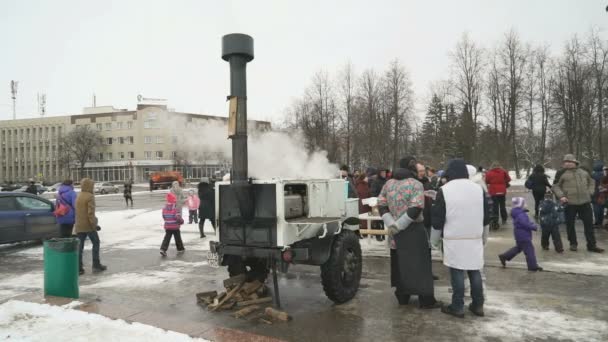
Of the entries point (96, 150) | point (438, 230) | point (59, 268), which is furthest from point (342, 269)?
point (96, 150)

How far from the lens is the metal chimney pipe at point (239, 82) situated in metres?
4.98

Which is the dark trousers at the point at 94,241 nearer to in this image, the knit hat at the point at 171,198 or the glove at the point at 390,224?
the knit hat at the point at 171,198

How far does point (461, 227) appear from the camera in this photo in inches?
171

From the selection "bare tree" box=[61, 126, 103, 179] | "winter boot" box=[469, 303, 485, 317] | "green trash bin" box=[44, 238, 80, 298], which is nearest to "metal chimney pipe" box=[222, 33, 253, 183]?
"green trash bin" box=[44, 238, 80, 298]

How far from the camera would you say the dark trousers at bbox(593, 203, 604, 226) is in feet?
34.0

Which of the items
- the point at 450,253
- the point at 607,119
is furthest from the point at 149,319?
the point at 607,119

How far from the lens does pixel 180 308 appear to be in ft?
16.8

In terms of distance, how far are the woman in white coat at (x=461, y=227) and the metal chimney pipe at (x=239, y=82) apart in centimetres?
242

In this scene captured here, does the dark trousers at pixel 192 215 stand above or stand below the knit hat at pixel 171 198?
below

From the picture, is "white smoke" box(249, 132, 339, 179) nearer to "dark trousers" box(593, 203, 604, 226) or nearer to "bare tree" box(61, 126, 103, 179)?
"dark trousers" box(593, 203, 604, 226)

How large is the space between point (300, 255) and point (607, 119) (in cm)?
3670

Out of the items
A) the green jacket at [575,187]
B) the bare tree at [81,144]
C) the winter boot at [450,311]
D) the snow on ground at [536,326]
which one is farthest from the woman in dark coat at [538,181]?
the bare tree at [81,144]

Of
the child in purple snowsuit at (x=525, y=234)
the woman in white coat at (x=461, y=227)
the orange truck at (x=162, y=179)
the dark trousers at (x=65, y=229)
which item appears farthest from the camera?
the orange truck at (x=162, y=179)

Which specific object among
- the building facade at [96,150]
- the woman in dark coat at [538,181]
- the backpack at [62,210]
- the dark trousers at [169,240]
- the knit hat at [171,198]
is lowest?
the dark trousers at [169,240]
